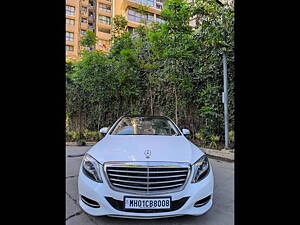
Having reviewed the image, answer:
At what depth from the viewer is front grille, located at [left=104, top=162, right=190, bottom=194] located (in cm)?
167

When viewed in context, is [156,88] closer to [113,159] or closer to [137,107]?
[137,107]

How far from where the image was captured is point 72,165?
3.97 metres

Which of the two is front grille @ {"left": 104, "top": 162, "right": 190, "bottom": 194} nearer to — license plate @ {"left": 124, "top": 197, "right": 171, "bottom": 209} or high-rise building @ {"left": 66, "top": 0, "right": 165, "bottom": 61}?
license plate @ {"left": 124, "top": 197, "right": 171, "bottom": 209}

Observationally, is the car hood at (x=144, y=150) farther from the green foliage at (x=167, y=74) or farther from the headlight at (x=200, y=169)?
the green foliage at (x=167, y=74)

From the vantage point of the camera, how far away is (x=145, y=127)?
2.85 metres

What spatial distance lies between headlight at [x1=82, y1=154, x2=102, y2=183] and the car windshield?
2.85 feet

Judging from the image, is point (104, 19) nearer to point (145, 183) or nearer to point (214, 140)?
point (214, 140)

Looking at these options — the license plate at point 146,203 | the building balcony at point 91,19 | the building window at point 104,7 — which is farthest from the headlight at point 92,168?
the building balcony at point 91,19

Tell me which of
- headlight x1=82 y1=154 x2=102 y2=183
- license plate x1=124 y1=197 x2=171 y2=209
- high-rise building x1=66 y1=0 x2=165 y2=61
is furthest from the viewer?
high-rise building x1=66 y1=0 x2=165 y2=61

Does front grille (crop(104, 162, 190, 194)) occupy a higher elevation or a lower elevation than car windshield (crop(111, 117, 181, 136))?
lower

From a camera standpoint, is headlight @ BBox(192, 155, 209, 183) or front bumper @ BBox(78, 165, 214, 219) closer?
front bumper @ BBox(78, 165, 214, 219)

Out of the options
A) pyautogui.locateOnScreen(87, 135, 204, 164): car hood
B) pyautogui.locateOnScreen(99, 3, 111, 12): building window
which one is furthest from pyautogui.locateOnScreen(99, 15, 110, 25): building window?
pyautogui.locateOnScreen(87, 135, 204, 164): car hood
